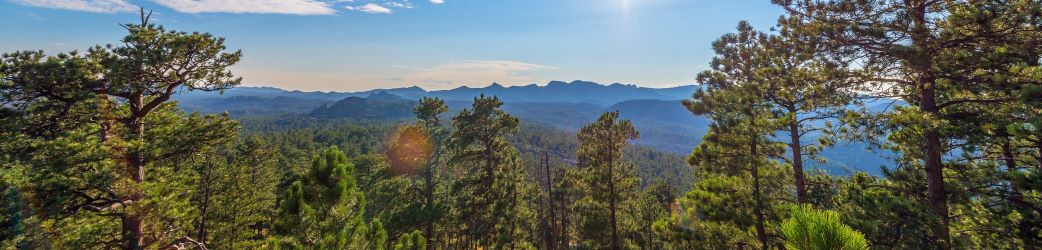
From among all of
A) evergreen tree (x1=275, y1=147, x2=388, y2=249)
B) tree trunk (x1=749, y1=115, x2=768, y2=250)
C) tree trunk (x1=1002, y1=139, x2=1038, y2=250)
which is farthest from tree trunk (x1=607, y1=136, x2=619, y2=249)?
evergreen tree (x1=275, y1=147, x2=388, y2=249)

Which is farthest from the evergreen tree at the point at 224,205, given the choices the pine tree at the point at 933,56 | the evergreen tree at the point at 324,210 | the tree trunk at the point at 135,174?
the pine tree at the point at 933,56

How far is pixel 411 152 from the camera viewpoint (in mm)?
22297

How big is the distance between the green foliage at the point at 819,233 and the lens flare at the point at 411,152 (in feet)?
64.9

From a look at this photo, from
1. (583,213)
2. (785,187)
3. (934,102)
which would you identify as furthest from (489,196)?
(934,102)

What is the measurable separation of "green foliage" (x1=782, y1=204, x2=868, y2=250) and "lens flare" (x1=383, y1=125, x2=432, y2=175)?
1977 cm

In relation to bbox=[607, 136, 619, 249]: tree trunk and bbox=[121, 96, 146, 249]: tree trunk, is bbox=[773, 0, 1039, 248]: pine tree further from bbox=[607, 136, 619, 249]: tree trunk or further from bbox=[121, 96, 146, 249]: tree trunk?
bbox=[121, 96, 146, 249]: tree trunk

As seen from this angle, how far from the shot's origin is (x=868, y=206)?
8258 millimetres

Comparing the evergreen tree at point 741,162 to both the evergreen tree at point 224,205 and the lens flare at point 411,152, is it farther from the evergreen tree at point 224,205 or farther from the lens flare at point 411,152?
the evergreen tree at point 224,205

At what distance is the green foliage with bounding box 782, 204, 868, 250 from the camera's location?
297 cm

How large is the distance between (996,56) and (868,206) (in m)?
3.51

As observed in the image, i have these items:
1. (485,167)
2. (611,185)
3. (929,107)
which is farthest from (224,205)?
(929,107)

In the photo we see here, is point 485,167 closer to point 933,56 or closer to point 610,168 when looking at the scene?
point 610,168

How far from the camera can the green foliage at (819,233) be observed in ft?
Result: 9.75

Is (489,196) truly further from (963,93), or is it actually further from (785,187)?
(963,93)
